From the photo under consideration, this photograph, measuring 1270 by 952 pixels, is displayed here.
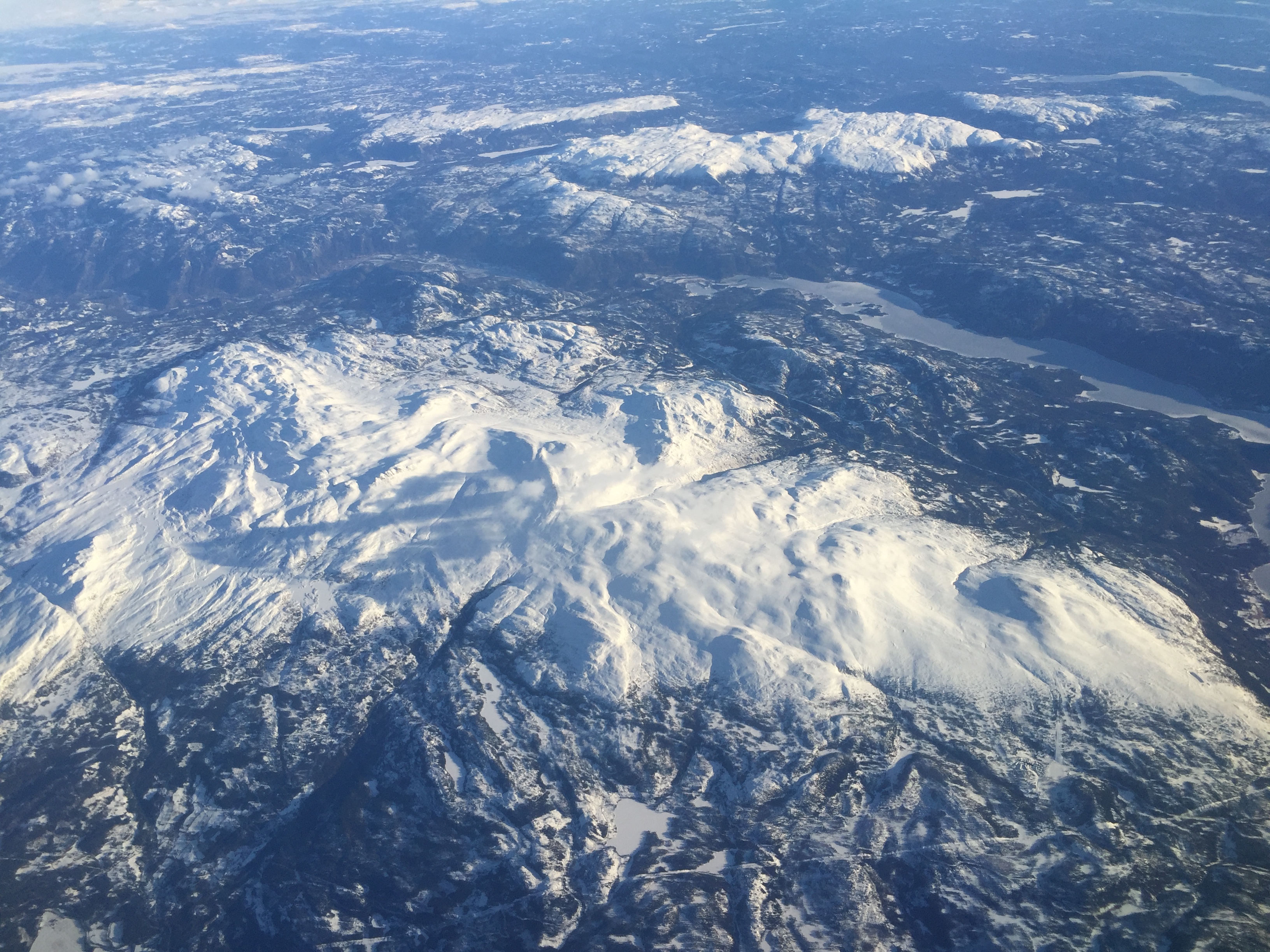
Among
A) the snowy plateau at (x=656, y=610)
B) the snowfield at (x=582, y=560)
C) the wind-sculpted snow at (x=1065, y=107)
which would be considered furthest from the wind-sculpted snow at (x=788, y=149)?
the snowfield at (x=582, y=560)

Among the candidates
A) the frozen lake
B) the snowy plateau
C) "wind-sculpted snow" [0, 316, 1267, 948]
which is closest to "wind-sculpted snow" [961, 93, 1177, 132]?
the snowy plateau

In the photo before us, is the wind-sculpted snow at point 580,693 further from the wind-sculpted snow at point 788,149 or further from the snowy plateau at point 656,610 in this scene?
the wind-sculpted snow at point 788,149

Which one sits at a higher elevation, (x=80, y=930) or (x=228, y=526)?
(x=228, y=526)

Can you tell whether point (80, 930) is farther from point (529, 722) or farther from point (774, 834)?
point (774, 834)

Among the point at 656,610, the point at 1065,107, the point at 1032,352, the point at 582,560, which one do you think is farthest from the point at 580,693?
the point at 1065,107

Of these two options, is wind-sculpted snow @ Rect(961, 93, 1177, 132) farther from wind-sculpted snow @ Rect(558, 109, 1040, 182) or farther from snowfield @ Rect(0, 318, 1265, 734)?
snowfield @ Rect(0, 318, 1265, 734)

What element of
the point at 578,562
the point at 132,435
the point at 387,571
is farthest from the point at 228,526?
the point at 578,562
